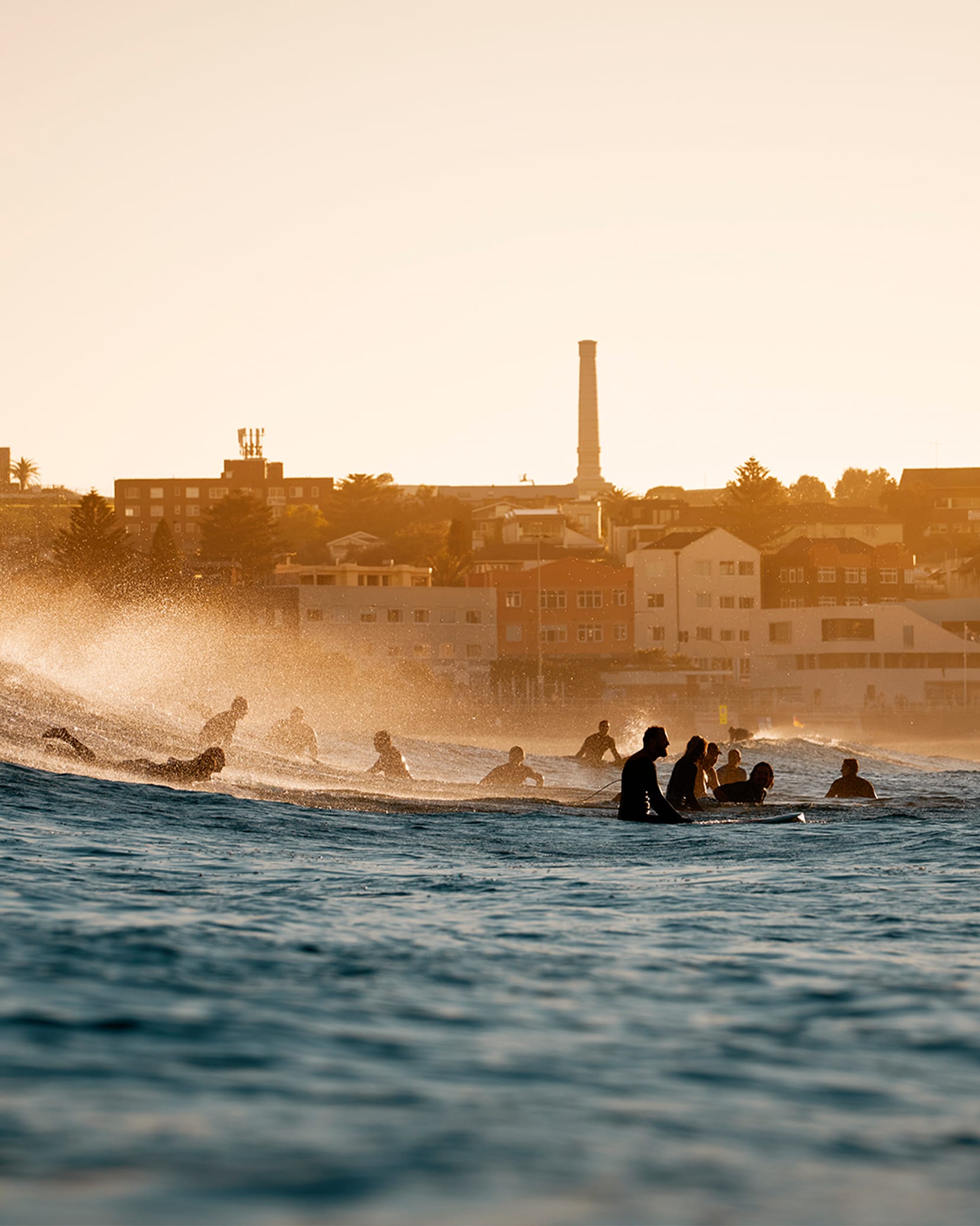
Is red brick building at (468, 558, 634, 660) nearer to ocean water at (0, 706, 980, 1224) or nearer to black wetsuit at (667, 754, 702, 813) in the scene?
black wetsuit at (667, 754, 702, 813)

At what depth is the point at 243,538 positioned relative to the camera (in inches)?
4171

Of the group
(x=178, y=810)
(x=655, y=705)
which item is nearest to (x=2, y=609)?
(x=655, y=705)

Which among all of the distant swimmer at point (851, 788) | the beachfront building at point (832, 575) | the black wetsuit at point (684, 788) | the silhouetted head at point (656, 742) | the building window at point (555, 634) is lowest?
the distant swimmer at point (851, 788)

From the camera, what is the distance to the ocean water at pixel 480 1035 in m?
5.07

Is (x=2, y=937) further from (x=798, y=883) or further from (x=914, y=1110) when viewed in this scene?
(x=798, y=883)

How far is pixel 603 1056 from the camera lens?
272 inches

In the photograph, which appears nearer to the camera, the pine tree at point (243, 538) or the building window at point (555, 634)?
the building window at point (555, 634)

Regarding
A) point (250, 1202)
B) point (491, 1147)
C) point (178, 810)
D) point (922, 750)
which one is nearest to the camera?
point (250, 1202)

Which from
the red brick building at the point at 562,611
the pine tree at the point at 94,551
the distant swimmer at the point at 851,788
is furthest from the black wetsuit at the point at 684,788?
the red brick building at the point at 562,611

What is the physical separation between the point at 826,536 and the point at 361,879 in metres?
118

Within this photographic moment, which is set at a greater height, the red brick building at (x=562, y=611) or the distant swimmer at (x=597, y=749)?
the red brick building at (x=562, y=611)

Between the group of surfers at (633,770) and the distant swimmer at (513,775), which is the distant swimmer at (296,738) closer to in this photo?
the group of surfers at (633,770)

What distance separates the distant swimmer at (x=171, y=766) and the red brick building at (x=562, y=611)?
2902 inches

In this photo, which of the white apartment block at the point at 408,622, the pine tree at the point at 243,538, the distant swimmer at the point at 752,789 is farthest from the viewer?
the pine tree at the point at 243,538
